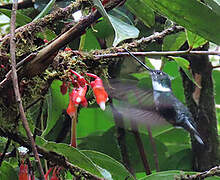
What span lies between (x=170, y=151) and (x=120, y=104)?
1.99 ft

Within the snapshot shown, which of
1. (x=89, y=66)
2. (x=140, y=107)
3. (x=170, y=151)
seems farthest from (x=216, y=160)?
(x=89, y=66)

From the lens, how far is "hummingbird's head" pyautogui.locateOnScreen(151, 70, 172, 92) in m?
0.97

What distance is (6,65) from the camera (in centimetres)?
78

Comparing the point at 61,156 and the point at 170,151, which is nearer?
the point at 61,156

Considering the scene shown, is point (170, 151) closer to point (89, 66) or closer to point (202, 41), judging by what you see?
point (202, 41)

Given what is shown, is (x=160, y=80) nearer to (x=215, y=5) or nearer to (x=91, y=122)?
(x=215, y=5)

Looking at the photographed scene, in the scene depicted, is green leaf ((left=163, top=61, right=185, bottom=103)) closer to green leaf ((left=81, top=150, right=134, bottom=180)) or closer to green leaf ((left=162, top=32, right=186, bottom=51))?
green leaf ((left=162, top=32, right=186, bottom=51))

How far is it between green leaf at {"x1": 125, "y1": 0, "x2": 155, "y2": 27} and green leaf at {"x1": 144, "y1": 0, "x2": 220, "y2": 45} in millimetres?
194

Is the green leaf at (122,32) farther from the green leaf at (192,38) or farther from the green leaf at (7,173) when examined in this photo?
the green leaf at (7,173)

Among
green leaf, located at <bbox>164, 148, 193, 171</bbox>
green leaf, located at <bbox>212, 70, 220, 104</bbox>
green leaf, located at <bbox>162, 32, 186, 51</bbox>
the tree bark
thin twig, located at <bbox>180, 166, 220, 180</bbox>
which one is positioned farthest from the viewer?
green leaf, located at <bbox>212, 70, 220, 104</bbox>

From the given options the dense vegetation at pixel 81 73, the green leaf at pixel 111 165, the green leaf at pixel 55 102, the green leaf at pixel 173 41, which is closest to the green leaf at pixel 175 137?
the dense vegetation at pixel 81 73

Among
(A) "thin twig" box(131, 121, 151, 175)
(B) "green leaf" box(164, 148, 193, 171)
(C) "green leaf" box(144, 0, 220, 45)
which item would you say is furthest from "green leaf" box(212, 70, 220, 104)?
(C) "green leaf" box(144, 0, 220, 45)

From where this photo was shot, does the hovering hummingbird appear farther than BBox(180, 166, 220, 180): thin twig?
Yes

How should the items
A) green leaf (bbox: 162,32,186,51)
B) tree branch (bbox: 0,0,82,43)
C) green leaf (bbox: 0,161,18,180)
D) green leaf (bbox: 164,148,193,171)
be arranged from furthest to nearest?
1. green leaf (bbox: 164,148,193,171)
2. green leaf (bbox: 162,32,186,51)
3. green leaf (bbox: 0,161,18,180)
4. tree branch (bbox: 0,0,82,43)
